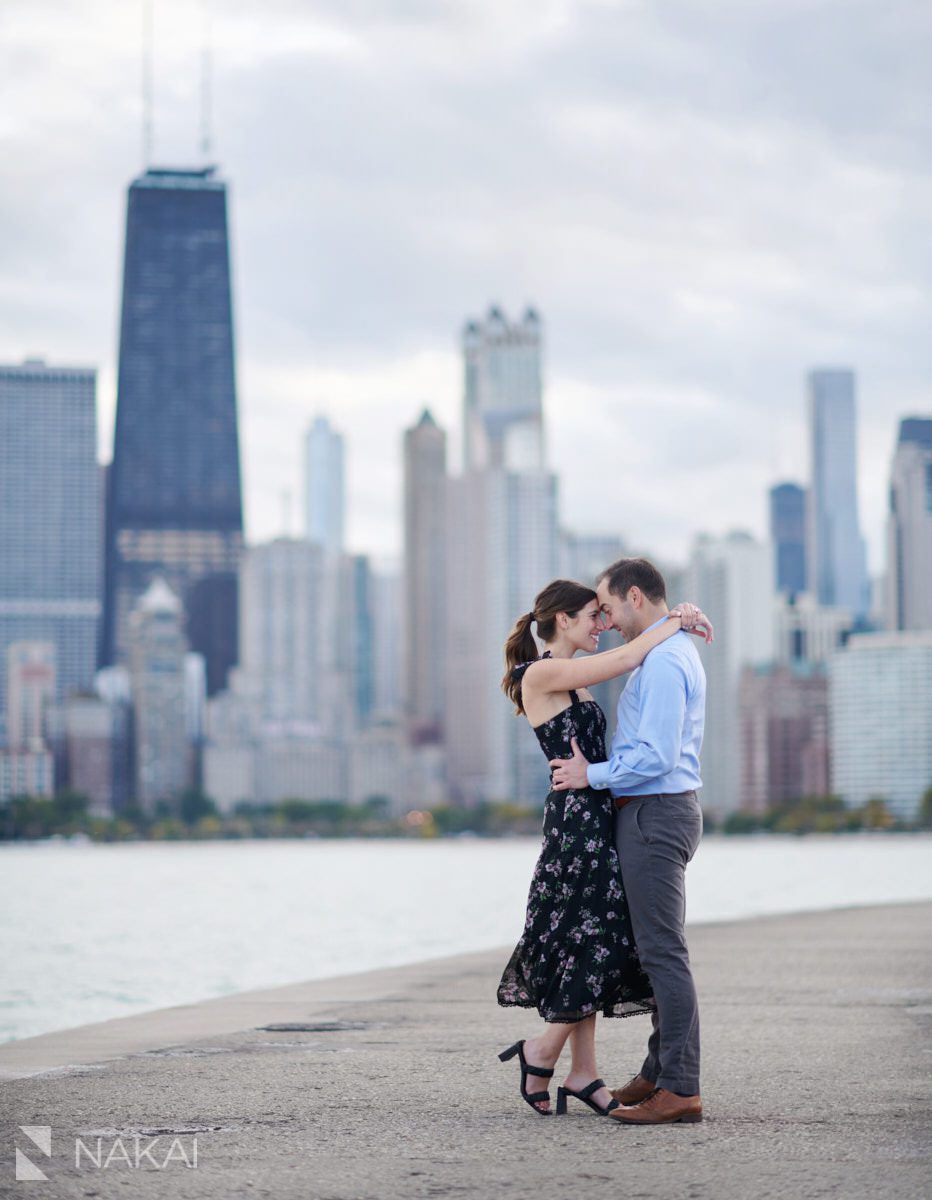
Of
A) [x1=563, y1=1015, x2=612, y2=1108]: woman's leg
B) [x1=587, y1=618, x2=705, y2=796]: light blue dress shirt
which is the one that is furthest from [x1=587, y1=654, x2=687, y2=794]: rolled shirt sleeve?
[x1=563, y1=1015, x2=612, y2=1108]: woman's leg

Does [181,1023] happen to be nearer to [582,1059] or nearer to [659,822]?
[582,1059]

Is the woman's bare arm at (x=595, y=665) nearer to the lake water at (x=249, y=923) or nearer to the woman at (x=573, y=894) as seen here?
the woman at (x=573, y=894)

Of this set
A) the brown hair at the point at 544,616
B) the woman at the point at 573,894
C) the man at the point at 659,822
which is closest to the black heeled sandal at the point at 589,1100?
the woman at the point at 573,894

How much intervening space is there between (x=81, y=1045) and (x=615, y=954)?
4421 mm

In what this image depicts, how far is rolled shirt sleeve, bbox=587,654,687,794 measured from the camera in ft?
25.7

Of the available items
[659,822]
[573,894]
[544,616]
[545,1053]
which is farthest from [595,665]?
[545,1053]

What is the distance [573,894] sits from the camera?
8.02m

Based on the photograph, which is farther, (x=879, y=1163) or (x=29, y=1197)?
(x=879, y=1163)

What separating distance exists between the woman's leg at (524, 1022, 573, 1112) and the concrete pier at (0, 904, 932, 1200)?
0.11 m

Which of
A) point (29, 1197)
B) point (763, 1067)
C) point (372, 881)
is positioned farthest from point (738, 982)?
point (372, 881)

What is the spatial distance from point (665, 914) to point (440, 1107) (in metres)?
1.24

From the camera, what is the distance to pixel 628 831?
7996mm

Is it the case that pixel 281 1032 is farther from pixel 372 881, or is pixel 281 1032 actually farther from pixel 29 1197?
pixel 372 881

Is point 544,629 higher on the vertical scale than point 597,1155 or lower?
higher
